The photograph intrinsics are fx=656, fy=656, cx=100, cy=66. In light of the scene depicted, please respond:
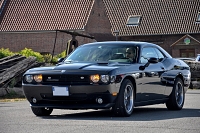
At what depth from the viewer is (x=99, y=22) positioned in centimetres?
6275

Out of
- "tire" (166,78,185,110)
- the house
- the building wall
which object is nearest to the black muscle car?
"tire" (166,78,185,110)

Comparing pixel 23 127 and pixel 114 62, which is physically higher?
pixel 114 62

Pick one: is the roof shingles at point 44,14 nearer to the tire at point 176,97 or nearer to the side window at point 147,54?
the tire at point 176,97

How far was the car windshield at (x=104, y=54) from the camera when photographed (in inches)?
502

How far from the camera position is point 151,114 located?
41.5ft

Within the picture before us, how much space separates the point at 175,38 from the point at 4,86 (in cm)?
4749

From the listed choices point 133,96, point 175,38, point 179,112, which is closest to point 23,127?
point 133,96

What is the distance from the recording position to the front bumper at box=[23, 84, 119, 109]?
11.3 m

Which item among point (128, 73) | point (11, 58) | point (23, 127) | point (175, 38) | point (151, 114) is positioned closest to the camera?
point (23, 127)

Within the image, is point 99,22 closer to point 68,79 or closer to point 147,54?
point 147,54

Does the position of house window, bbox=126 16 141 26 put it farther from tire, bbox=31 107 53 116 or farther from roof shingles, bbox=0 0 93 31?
tire, bbox=31 107 53 116

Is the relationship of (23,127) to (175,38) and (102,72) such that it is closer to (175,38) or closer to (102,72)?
(102,72)

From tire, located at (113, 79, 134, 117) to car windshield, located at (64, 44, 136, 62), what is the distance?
0.93m

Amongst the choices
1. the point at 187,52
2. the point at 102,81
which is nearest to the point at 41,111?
Result: the point at 102,81
